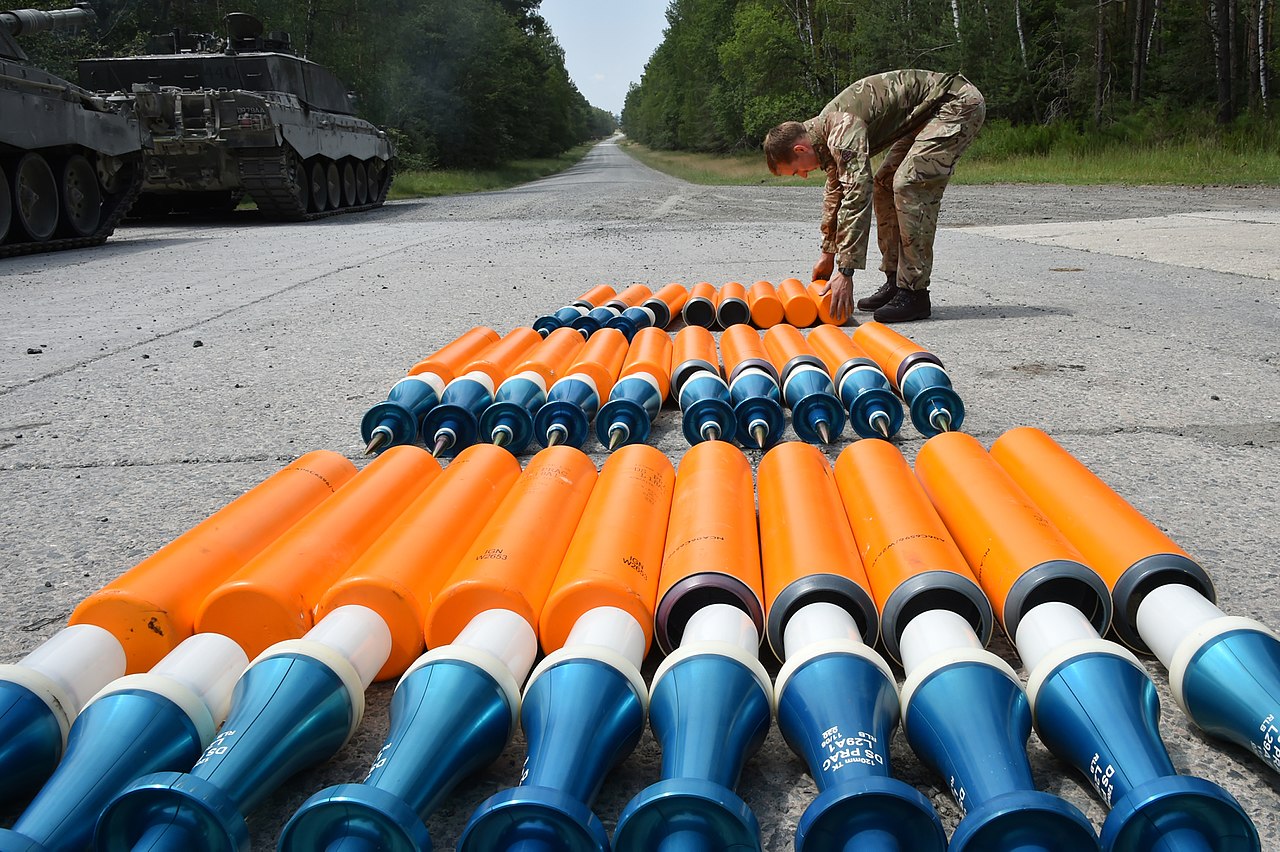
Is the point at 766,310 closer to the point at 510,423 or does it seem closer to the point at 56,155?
the point at 510,423

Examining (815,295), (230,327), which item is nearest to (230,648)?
(815,295)

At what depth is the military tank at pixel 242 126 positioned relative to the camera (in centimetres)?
1510

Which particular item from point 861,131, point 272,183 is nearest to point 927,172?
point 861,131

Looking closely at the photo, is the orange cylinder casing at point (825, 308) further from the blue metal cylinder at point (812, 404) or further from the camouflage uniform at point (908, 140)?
the blue metal cylinder at point (812, 404)

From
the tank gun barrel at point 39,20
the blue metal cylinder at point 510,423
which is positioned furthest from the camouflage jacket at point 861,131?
the tank gun barrel at point 39,20

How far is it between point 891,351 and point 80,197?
1233 centimetres

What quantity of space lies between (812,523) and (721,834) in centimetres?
100

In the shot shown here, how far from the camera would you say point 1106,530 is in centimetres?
219

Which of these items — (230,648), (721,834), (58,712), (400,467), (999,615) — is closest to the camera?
(721,834)

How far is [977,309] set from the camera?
6.31 metres

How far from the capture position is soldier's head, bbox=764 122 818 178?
5676mm

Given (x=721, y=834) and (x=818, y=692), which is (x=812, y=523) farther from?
(x=721, y=834)

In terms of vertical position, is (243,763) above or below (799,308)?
below

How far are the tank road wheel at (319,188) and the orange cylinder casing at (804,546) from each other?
16.8 metres
